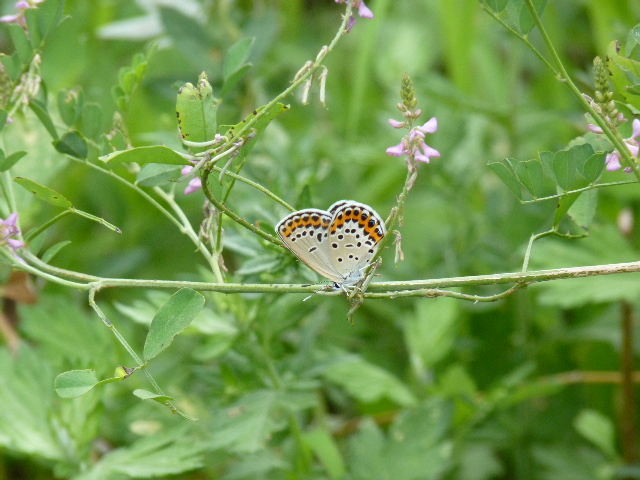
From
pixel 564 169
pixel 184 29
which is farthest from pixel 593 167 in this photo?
pixel 184 29

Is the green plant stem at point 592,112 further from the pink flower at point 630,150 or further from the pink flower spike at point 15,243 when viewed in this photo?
the pink flower spike at point 15,243

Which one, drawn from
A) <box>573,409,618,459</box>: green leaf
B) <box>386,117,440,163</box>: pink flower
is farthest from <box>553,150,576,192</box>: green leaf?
<box>573,409,618,459</box>: green leaf

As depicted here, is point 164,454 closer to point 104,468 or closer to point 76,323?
point 104,468


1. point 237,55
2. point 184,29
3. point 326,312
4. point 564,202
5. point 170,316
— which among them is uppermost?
point 184,29

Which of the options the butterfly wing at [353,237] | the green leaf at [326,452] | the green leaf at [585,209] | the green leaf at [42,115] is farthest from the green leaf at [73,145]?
the green leaf at [326,452]

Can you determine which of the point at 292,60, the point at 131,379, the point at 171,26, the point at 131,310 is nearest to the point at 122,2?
Answer: the point at 292,60

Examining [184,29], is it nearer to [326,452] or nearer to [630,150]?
[326,452]

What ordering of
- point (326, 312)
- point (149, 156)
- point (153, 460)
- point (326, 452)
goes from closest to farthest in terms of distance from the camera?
point (149, 156) < point (153, 460) < point (326, 452) < point (326, 312)
